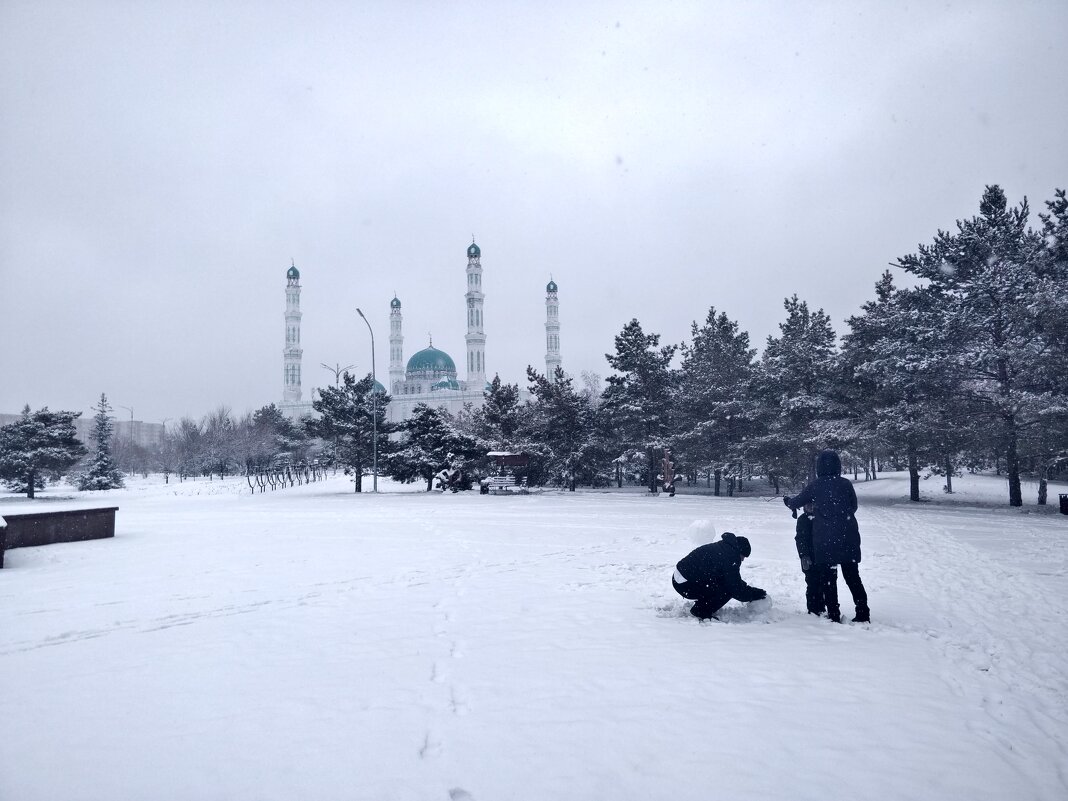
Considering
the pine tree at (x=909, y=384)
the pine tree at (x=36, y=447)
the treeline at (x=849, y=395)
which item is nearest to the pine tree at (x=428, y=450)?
the treeline at (x=849, y=395)

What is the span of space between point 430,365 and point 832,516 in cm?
Result: 10198

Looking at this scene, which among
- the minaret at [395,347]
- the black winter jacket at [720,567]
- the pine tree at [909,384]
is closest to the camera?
the black winter jacket at [720,567]

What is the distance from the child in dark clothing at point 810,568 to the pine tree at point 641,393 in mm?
26216

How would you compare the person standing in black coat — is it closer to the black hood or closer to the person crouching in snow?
the black hood

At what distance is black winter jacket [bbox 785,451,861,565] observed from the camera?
19.9ft

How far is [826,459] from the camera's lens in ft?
21.0

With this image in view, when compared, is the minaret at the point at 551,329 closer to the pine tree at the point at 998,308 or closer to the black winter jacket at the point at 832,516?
the pine tree at the point at 998,308

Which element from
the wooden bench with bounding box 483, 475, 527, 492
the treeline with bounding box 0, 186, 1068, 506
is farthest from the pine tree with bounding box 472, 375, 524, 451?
the wooden bench with bounding box 483, 475, 527, 492

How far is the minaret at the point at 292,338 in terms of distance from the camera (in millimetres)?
104062

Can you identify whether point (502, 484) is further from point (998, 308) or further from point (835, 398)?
point (998, 308)

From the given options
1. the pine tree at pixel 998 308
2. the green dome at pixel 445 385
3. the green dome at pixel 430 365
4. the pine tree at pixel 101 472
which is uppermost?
the green dome at pixel 430 365

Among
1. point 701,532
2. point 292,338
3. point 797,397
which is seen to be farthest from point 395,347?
point 701,532

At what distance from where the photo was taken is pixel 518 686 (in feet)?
14.6

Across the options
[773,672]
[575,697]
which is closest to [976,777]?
[773,672]
